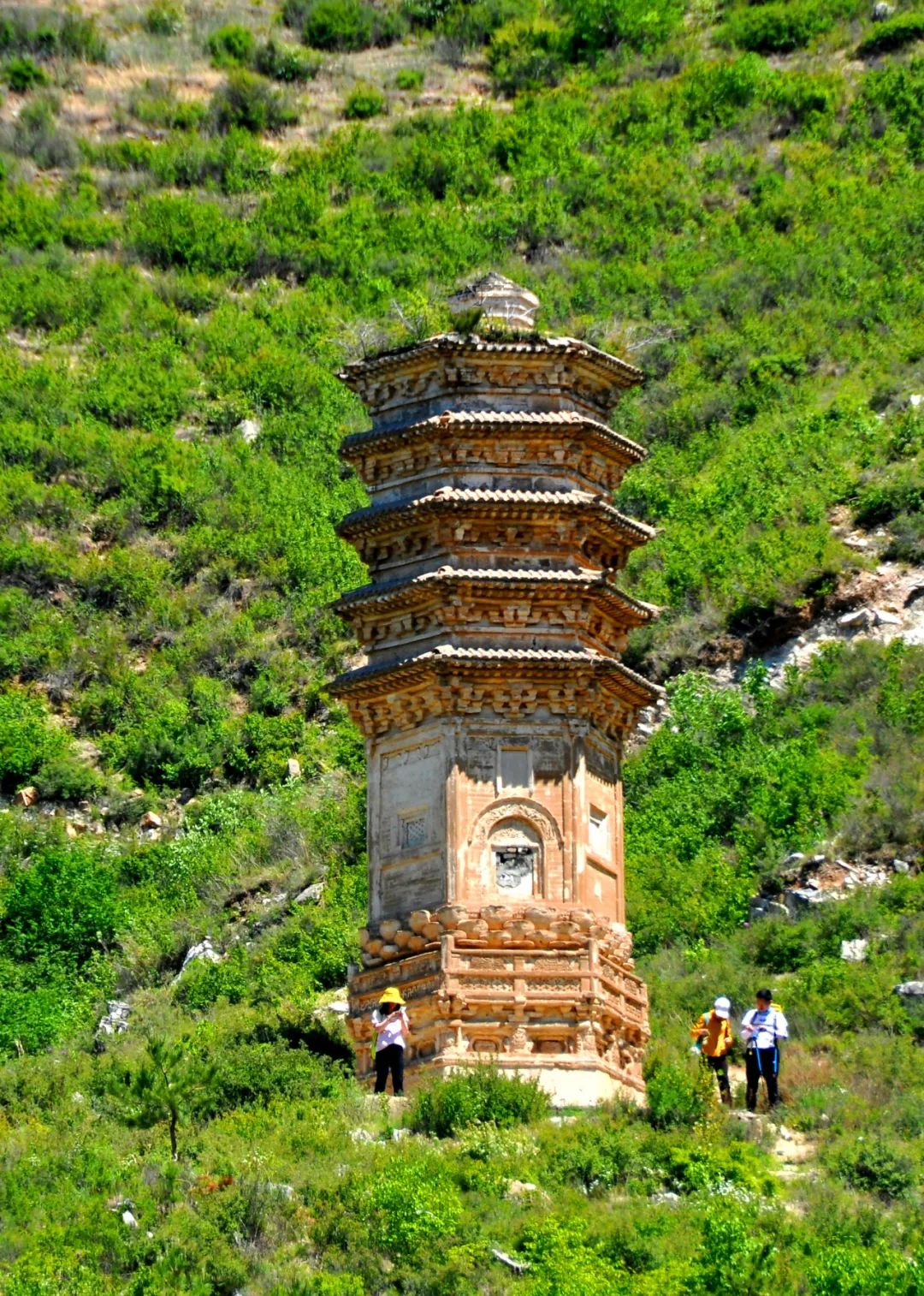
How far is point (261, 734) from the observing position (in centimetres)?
6481

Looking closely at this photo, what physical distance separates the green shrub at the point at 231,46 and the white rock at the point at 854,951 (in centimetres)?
5293

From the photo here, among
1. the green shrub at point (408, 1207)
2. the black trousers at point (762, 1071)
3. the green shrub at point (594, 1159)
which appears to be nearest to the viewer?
the green shrub at point (408, 1207)

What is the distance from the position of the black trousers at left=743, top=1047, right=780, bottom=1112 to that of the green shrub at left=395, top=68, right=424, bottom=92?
59182 millimetres

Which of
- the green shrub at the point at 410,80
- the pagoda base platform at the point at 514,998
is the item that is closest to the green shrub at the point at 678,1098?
the pagoda base platform at the point at 514,998

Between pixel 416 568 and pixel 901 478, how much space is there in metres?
22.1

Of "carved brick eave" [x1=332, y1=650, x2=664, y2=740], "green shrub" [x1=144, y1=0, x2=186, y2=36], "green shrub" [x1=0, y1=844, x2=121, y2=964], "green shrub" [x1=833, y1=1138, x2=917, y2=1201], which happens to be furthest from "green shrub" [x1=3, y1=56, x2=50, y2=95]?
"green shrub" [x1=833, y1=1138, x2=917, y2=1201]

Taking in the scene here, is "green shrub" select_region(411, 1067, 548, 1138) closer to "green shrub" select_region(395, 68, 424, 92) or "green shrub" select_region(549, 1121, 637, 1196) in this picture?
"green shrub" select_region(549, 1121, 637, 1196)

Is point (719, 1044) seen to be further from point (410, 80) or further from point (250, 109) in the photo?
point (410, 80)

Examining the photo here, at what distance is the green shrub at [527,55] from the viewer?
Result: 92.1m

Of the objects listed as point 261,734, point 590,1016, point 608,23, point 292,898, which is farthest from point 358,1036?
point 608,23

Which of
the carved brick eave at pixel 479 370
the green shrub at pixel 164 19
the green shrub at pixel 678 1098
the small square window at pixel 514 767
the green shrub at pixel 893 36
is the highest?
the green shrub at pixel 164 19

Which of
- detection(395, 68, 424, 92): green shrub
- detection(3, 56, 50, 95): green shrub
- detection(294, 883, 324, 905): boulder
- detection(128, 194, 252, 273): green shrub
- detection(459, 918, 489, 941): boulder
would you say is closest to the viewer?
detection(459, 918, 489, 941): boulder

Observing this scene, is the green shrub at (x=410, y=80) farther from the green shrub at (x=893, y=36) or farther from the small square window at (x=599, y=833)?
the small square window at (x=599, y=833)

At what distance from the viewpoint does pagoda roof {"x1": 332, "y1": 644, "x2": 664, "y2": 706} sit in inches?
1624
